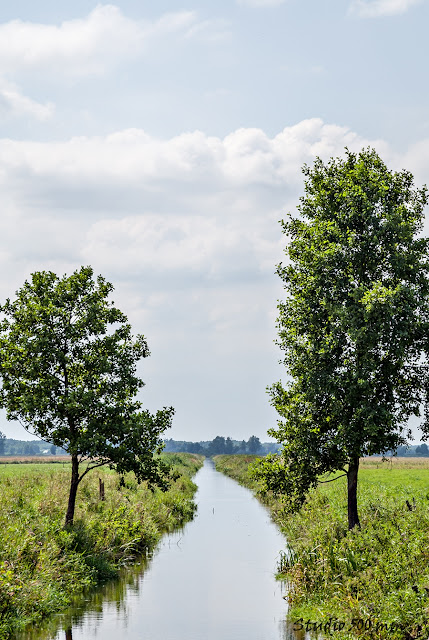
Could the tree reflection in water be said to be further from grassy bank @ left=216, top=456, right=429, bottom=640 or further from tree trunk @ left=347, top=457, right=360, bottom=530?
tree trunk @ left=347, top=457, right=360, bottom=530

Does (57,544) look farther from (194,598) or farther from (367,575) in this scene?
(367,575)

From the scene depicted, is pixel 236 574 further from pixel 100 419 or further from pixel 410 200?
pixel 410 200

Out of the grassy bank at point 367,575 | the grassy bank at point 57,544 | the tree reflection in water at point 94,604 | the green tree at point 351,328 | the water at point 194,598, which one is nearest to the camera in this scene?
the grassy bank at point 367,575

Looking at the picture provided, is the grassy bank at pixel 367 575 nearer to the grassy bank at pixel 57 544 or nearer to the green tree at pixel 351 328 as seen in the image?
the green tree at pixel 351 328

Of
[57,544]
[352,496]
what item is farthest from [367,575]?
[57,544]

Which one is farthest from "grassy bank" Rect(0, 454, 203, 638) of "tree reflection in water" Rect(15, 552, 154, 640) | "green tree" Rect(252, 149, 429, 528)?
"green tree" Rect(252, 149, 429, 528)

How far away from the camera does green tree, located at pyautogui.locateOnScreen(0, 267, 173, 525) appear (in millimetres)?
23672

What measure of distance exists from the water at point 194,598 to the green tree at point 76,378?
4201 millimetres

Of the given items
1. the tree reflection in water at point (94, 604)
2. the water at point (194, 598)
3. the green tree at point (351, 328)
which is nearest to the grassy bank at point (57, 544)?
the tree reflection in water at point (94, 604)

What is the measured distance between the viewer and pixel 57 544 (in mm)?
22391

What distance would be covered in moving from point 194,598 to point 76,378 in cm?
904

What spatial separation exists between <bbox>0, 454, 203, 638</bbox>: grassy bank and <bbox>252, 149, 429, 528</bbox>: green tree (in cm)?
573

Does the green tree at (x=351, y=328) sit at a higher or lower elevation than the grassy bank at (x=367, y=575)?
higher

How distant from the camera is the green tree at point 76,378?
23.7 meters
